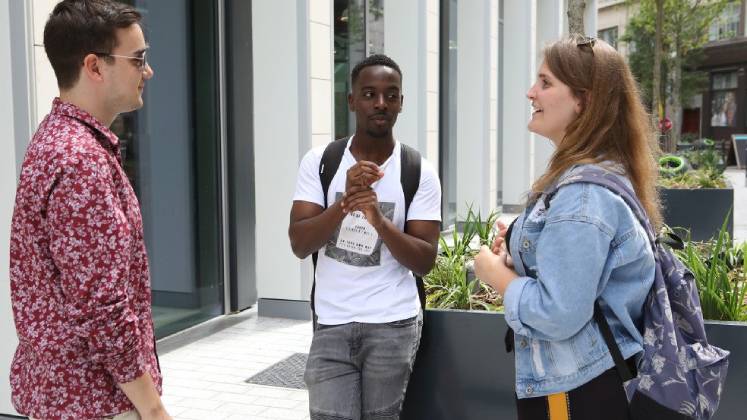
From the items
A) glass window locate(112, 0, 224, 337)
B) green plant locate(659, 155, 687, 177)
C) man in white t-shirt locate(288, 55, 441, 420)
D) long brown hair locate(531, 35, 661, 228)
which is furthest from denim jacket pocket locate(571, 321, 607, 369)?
green plant locate(659, 155, 687, 177)

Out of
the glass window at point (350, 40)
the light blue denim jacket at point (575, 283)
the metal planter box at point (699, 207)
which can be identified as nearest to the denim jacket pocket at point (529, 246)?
the light blue denim jacket at point (575, 283)

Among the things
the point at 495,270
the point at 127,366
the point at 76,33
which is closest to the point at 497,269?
the point at 495,270

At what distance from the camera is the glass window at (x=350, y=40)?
9.47 meters

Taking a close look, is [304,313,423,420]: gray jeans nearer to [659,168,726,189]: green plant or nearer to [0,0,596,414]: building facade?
[0,0,596,414]: building facade

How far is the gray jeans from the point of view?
2.87 meters

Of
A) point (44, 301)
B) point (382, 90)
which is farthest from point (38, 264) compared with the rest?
point (382, 90)

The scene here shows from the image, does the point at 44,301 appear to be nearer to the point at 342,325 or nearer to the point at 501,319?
the point at 342,325

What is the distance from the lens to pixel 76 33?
2018 mm

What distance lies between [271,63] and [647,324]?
582 cm

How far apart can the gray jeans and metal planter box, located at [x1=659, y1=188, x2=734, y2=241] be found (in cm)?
807

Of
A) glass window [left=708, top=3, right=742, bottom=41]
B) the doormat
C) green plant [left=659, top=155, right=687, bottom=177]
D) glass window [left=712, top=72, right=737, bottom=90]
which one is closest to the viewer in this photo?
the doormat

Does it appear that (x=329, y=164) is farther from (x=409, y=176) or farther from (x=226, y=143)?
(x=226, y=143)

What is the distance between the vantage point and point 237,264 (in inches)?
299

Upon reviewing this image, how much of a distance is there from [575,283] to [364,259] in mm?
1064
